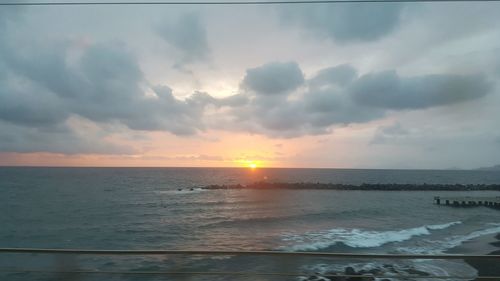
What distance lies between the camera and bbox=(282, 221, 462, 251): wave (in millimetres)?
27531

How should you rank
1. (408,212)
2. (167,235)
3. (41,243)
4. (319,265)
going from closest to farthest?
(319,265) → (41,243) → (167,235) → (408,212)

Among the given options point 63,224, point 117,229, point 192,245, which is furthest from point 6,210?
point 192,245

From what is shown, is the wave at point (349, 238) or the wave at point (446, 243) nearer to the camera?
the wave at point (446, 243)

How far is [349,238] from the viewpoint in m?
30.8

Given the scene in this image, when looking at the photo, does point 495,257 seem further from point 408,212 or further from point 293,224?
point 408,212

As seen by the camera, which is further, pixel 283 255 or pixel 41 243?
pixel 41 243

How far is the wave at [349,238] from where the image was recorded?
90.3ft

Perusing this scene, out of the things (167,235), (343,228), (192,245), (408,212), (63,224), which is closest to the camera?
(192,245)

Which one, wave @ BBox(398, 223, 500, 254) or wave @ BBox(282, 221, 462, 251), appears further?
wave @ BBox(282, 221, 462, 251)

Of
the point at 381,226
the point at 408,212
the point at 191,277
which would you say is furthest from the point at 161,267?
the point at 408,212

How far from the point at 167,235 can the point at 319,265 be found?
100 ft

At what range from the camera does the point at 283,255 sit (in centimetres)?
423

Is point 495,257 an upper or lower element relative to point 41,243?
upper

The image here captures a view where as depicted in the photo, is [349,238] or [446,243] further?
[349,238]
